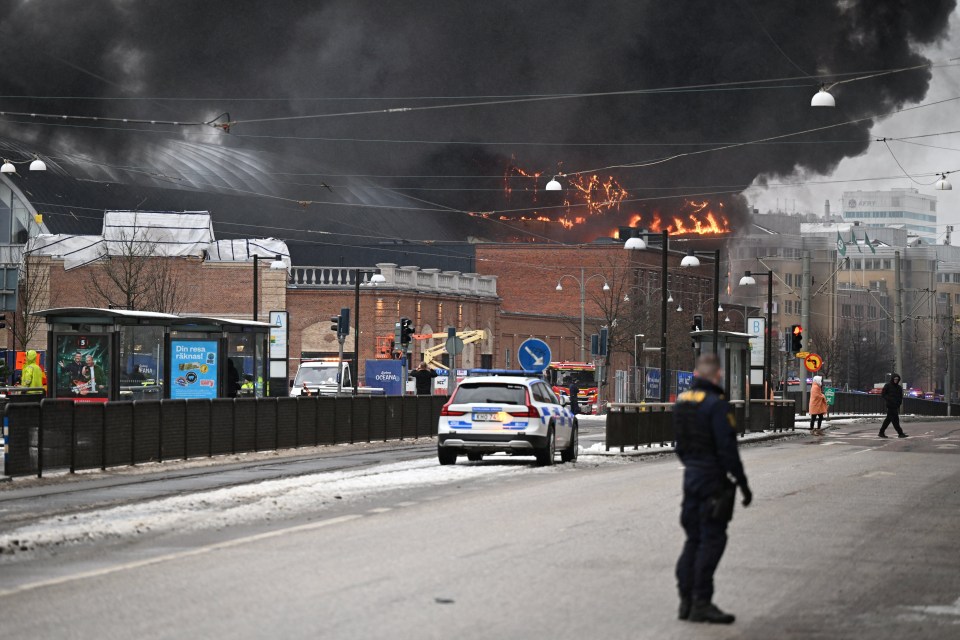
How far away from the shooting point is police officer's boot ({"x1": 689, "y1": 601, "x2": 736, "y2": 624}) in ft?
32.9

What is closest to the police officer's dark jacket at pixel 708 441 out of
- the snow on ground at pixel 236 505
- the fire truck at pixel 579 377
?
the snow on ground at pixel 236 505

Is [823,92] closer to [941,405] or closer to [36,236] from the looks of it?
[36,236]

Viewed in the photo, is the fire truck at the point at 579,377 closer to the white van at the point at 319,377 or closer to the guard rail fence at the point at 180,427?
the white van at the point at 319,377

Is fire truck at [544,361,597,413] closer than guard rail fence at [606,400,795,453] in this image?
No

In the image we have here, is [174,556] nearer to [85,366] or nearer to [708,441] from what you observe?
[708,441]

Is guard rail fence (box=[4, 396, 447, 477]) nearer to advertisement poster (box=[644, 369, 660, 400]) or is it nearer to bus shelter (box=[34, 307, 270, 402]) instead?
bus shelter (box=[34, 307, 270, 402])

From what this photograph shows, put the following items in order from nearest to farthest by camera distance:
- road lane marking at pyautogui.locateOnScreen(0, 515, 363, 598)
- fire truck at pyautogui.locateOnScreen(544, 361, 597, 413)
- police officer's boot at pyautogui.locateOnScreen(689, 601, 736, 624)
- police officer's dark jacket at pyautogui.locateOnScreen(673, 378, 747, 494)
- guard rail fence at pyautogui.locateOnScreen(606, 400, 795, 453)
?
police officer's boot at pyautogui.locateOnScreen(689, 601, 736, 624), police officer's dark jacket at pyautogui.locateOnScreen(673, 378, 747, 494), road lane marking at pyautogui.locateOnScreen(0, 515, 363, 598), guard rail fence at pyautogui.locateOnScreen(606, 400, 795, 453), fire truck at pyautogui.locateOnScreen(544, 361, 597, 413)

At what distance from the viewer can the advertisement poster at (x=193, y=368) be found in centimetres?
3319

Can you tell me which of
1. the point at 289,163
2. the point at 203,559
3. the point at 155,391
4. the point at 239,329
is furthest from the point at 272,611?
the point at 289,163

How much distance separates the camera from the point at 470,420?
88.3 feet

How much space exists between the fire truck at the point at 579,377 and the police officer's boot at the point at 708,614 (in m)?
70.9

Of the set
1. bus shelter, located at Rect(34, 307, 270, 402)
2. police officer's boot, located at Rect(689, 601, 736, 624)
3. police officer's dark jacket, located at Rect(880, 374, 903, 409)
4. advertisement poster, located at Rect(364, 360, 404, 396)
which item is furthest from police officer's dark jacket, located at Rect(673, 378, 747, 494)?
advertisement poster, located at Rect(364, 360, 404, 396)

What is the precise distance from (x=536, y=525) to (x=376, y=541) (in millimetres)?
2325

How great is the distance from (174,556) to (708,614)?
495cm
